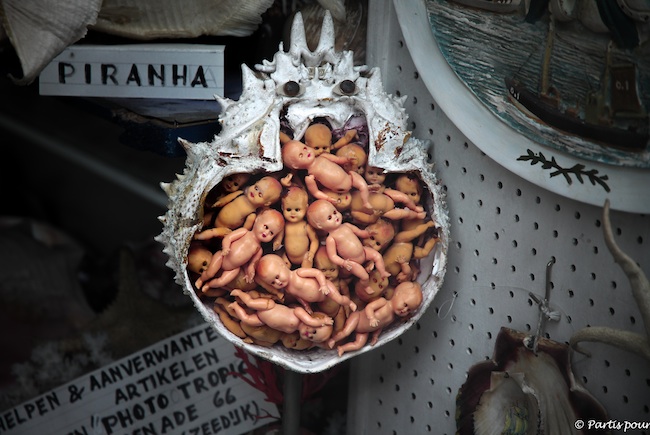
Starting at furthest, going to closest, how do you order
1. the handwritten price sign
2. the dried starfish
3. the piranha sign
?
the handwritten price sign
the piranha sign
the dried starfish

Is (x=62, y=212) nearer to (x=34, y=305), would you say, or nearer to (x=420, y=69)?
(x=34, y=305)

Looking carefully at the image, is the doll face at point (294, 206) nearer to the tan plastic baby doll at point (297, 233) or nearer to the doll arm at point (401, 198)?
the tan plastic baby doll at point (297, 233)

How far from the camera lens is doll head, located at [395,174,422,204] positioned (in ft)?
3.75

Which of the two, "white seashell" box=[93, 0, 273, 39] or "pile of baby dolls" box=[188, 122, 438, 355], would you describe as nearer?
"pile of baby dolls" box=[188, 122, 438, 355]

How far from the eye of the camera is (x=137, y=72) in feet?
4.20

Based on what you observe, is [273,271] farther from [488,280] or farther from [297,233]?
[488,280]

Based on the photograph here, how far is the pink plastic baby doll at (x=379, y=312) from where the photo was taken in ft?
3.79

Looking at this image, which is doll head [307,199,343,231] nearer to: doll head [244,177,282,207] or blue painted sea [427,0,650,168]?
doll head [244,177,282,207]

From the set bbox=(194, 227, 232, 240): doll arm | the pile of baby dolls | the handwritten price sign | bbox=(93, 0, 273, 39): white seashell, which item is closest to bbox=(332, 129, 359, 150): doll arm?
the pile of baby dolls

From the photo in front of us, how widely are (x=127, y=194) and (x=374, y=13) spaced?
103 centimetres

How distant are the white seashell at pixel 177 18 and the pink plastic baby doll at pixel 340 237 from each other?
41 cm

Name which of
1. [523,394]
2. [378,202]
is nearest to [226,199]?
[378,202]

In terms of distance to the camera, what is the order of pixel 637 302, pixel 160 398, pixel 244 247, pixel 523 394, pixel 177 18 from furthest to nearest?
pixel 160 398 → pixel 177 18 → pixel 523 394 → pixel 244 247 → pixel 637 302

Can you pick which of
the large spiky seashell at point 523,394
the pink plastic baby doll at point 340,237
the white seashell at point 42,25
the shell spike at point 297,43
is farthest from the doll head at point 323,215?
the white seashell at point 42,25
